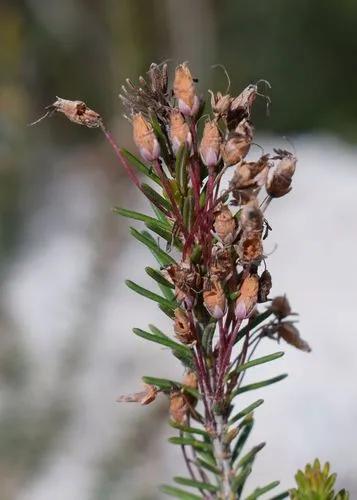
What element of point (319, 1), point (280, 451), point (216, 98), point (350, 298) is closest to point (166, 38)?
point (319, 1)

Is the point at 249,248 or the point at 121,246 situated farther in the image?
the point at 121,246

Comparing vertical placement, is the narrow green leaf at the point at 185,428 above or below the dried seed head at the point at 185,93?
below

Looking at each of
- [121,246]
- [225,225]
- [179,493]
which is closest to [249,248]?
[225,225]

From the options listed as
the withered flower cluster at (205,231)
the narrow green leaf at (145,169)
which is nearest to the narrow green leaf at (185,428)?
the withered flower cluster at (205,231)

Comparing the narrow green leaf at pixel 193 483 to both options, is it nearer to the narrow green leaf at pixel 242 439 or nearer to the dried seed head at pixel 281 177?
the narrow green leaf at pixel 242 439

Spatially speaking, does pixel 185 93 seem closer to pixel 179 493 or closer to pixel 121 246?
pixel 179 493

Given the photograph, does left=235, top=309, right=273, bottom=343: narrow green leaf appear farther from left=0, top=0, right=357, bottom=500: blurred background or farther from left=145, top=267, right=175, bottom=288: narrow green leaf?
left=0, top=0, right=357, bottom=500: blurred background

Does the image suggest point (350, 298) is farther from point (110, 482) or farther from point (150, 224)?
point (150, 224)

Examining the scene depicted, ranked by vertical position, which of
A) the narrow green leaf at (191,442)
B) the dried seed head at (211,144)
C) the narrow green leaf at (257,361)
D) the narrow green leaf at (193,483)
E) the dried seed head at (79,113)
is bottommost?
the narrow green leaf at (193,483)
